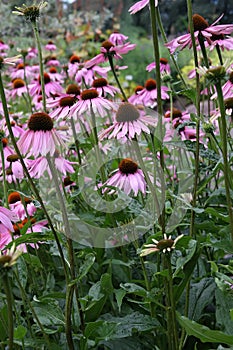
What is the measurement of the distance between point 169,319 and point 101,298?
0.12 m

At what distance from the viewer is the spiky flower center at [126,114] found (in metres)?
0.88

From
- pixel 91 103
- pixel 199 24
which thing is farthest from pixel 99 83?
pixel 199 24

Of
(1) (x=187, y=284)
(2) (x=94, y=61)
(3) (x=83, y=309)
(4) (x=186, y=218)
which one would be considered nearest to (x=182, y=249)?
(1) (x=187, y=284)

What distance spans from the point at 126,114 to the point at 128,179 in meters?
0.13

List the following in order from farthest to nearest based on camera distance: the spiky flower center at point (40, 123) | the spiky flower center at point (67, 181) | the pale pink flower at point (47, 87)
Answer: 1. the pale pink flower at point (47, 87)
2. the spiky flower center at point (67, 181)
3. the spiky flower center at point (40, 123)

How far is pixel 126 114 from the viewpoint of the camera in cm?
88

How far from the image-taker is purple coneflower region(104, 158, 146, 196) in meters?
0.94

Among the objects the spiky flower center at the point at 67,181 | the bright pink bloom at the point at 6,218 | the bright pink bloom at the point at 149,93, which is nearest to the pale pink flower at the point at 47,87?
the bright pink bloom at the point at 149,93

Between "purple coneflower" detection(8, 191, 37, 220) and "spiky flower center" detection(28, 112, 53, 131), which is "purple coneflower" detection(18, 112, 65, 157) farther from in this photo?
"purple coneflower" detection(8, 191, 37, 220)

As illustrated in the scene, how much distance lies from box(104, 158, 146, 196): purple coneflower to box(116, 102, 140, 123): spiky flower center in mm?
112

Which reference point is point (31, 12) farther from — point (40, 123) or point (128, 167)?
point (128, 167)

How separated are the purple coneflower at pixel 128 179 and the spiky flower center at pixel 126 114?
0.37ft

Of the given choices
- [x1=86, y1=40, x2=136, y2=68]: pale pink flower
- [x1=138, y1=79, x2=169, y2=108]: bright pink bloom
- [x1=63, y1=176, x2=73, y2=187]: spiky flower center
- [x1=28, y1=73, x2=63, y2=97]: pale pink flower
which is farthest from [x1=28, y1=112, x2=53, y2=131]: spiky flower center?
[x1=28, y1=73, x2=63, y2=97]: pale pink flower

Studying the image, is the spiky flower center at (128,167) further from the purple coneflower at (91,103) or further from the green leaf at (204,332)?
the green leaf at (204,332)
